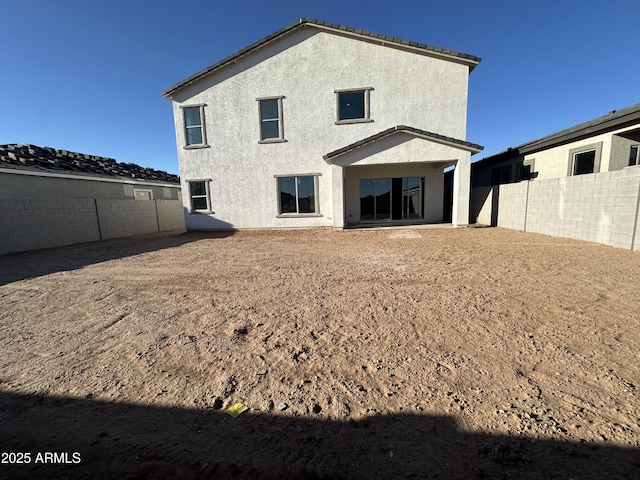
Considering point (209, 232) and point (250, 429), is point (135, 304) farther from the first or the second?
point (209, 232)

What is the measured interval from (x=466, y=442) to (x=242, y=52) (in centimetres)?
1564

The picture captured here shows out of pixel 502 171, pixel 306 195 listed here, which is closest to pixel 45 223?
pixel 306 195

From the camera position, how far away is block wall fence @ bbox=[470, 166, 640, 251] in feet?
21.6

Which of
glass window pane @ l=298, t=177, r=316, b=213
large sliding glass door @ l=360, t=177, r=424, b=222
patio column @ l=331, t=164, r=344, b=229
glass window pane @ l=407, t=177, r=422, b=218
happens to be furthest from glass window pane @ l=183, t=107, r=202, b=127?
glass window pane @ l=407, t=177, r=422, b=218

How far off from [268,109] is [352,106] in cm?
402

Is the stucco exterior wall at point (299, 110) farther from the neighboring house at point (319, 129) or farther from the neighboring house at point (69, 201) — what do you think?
the neighboring house at point (69, 201)

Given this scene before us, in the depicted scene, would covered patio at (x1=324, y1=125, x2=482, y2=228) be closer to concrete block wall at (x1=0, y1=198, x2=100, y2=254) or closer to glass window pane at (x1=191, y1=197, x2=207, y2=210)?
glass window pane at (x1=191, y1=197, x2=207, y2=210)

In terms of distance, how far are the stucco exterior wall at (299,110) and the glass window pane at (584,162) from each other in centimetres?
440

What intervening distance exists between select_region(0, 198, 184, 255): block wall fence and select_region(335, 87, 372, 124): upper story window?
1183 cm

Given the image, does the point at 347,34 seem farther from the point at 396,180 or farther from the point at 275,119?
the point at 396,180

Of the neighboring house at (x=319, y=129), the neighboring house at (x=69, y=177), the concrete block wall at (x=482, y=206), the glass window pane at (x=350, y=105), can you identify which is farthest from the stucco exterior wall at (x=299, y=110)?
the neighboring house at (x=69, y=177)

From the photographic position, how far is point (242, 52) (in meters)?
12.9

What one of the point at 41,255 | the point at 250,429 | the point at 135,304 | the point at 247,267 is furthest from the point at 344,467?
the point at 41,255

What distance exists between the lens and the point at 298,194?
13.4m
